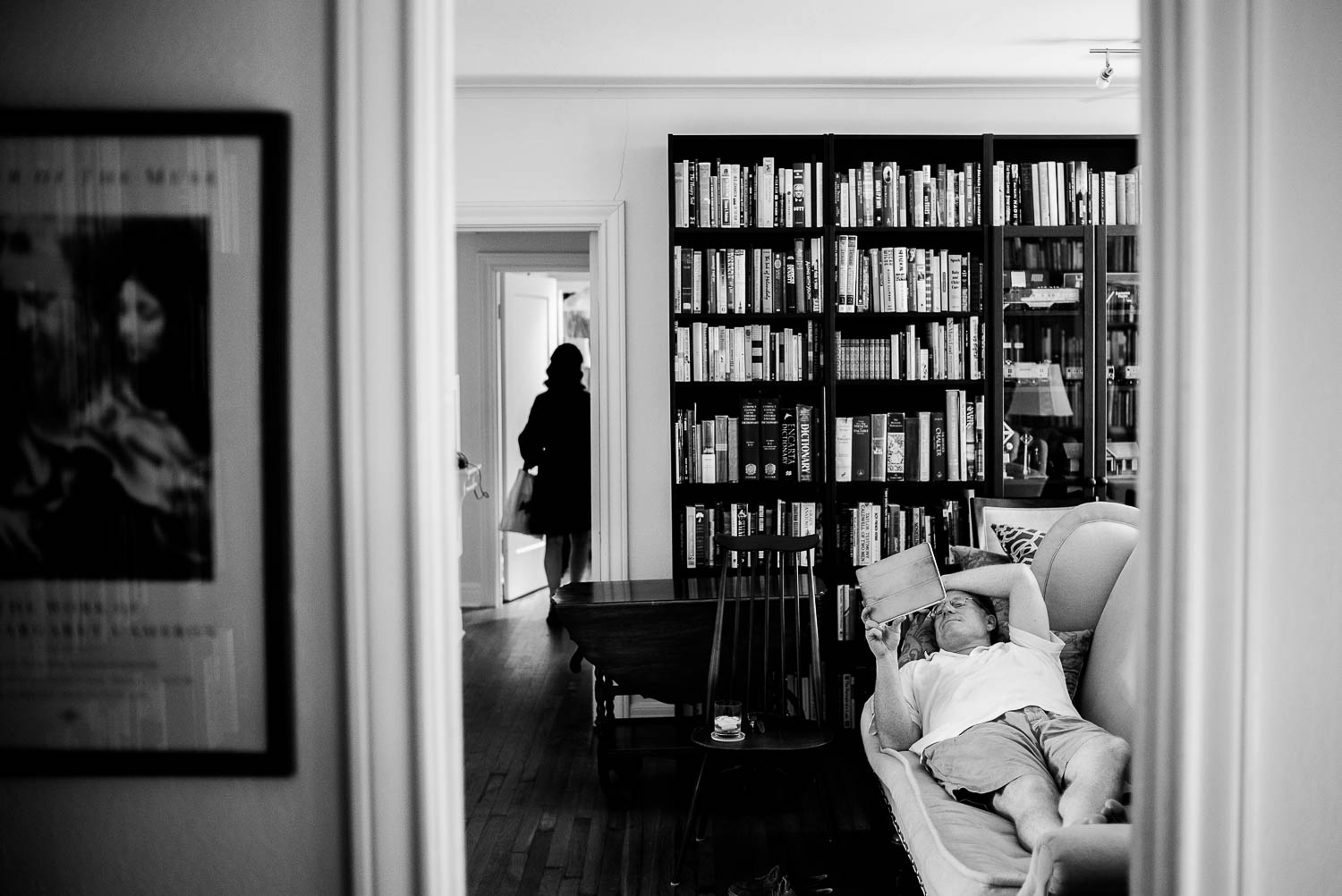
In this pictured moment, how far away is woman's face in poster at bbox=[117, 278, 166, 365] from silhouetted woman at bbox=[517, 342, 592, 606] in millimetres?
4586

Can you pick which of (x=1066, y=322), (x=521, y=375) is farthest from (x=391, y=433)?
(x=521, y=375)

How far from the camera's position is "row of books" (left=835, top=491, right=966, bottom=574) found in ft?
13.6

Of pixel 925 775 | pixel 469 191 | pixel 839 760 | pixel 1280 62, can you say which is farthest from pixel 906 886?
pixel 469 191

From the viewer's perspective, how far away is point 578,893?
271cm

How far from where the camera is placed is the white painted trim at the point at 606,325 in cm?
424

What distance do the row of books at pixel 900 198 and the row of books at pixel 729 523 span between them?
1216 mm

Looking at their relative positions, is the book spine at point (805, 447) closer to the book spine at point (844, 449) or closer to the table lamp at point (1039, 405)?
the book spine at point (844, 449)

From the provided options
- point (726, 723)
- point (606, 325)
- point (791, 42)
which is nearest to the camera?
point (726, 723)

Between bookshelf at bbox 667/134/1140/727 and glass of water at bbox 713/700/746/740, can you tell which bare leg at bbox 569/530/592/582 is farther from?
glass of water at bbox 713/700/746/740

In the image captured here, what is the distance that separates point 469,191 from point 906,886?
3119 mm

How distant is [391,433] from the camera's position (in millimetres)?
1090

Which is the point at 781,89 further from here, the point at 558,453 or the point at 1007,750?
the point at 1007,750

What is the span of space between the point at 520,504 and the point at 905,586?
11.5 feet

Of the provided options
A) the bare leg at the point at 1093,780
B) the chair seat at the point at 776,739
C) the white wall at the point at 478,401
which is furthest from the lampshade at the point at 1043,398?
the white wall at the point at 478,401
